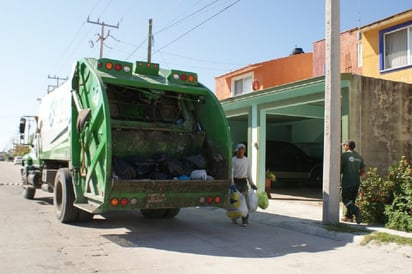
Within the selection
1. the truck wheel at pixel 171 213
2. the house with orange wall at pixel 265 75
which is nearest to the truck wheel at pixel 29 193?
the truck wheel at pixel 171 213

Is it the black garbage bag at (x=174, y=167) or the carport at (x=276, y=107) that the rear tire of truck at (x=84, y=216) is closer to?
the black garbage bag at (x=174, y=167)

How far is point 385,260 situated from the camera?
592 cm

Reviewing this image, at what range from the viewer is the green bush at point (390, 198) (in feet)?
24.6

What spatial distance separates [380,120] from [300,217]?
2857 mm

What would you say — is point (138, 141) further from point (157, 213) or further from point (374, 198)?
point (374, 198)

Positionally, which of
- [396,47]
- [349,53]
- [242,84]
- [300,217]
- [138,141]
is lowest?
[300,217]

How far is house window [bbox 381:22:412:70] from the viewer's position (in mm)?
13812

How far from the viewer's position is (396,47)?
1437cm

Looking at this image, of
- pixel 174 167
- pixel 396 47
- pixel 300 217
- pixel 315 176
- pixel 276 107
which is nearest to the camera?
pixel 174 167

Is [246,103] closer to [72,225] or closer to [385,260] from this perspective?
[72,225]

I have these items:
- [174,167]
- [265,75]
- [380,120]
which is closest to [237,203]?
[174,167]

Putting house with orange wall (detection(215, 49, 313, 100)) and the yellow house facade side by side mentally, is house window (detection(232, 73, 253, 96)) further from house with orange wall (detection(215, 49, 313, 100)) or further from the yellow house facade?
the yellow house facade

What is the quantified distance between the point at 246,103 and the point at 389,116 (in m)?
4.43

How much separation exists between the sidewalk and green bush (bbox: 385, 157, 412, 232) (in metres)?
0.18
